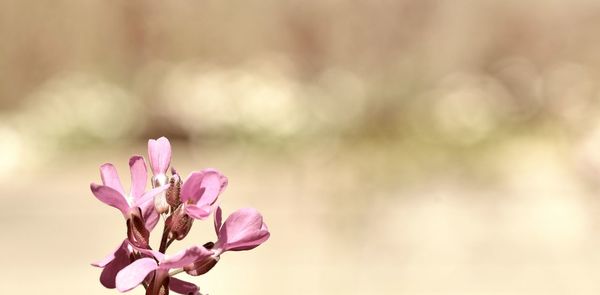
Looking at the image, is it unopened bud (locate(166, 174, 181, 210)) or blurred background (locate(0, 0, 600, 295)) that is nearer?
unopened bud (locate(166, 174, 181, 210))

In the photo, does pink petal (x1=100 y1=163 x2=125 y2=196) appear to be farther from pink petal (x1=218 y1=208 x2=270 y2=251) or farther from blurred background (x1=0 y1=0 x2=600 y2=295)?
blurred background (x1=0 y1=0 x2=600 y2=295)

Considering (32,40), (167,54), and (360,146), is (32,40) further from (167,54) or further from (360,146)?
(360,146)

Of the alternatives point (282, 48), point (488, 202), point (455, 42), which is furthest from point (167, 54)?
point (488, 202)

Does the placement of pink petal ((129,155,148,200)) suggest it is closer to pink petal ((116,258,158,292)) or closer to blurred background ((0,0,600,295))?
pink petal ((116,258,158,292))

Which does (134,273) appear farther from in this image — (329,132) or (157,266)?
(329,132)

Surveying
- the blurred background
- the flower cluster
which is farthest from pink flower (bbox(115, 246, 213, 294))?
the blurred background

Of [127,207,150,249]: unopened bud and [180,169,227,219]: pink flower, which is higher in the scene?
[180,169,227,219]: pink flower

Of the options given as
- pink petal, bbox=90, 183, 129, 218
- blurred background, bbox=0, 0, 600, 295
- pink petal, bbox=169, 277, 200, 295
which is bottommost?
pink petal, bbox=169, 277, 200, 295

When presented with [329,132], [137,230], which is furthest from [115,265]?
[329,132]
